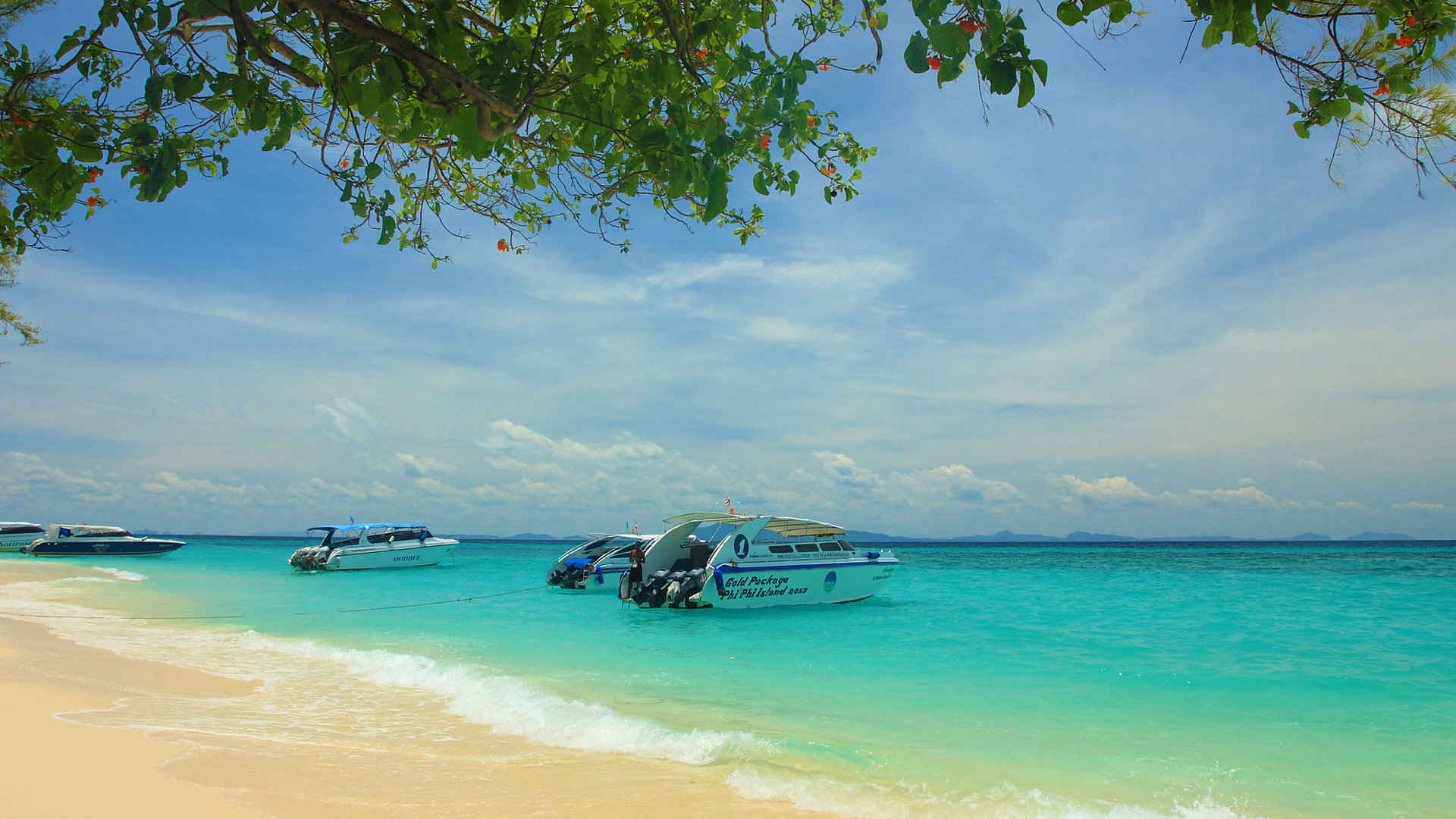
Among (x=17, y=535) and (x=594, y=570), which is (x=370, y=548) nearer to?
(x=594, y=570)

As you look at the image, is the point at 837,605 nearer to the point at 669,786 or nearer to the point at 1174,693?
the point at 1174,693

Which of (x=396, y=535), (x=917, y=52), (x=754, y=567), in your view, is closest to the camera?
(x=917, y=52)

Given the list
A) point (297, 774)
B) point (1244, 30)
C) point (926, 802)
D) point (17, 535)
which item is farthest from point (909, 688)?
point (17, 535)

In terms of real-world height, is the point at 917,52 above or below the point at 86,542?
above

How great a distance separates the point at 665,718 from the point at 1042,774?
4.01 metres

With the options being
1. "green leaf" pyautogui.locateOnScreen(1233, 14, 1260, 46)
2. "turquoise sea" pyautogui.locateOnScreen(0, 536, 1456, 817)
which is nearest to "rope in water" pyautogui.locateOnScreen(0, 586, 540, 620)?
"turquoise sea" pyautogui.locateOnScreen(0, 536, 1456, 817)

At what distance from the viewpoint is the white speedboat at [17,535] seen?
46.1m

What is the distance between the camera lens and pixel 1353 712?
32.9 ft

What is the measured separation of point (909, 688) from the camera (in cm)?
1086

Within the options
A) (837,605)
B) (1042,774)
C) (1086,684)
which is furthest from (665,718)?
(837,605)

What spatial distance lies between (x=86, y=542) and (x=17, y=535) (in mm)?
11889

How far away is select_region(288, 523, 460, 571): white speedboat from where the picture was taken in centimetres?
3491

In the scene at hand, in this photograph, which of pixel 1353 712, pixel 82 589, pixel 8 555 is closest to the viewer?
pixel 1353 712

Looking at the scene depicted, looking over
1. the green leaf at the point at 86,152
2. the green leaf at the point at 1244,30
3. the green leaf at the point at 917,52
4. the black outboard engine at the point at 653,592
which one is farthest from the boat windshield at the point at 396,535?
the green leaf at the point at 1244,30
